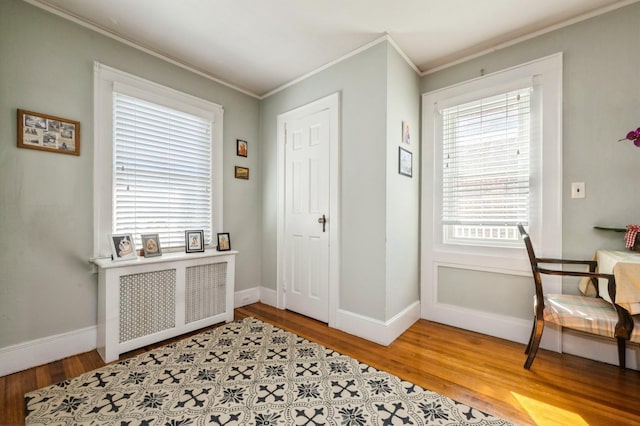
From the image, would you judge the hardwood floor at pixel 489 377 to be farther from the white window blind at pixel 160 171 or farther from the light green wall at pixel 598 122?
the white window blind at pixel 160 171

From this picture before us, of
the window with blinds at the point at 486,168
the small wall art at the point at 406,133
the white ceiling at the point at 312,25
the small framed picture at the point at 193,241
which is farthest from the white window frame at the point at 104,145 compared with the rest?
the window with blinds at the point at 486,168

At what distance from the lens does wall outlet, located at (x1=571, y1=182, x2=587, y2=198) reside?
218 centimetres

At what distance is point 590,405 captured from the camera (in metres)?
1.65

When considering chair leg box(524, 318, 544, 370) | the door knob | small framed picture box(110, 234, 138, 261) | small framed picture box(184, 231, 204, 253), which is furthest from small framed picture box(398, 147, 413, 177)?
small framed picture box(110, 234, 138, 261)

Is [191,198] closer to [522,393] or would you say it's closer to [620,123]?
[522,393]

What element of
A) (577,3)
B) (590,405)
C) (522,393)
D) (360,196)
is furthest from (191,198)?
(577,3)

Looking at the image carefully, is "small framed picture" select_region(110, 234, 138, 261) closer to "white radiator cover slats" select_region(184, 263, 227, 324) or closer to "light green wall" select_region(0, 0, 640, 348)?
"light green wall" select_region(0, 0, 640, 348)

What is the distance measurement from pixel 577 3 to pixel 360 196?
2145mm

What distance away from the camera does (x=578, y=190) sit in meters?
2.20

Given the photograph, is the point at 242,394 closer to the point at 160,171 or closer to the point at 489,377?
the point at 489,377

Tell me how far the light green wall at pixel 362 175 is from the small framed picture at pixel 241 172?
1.27 meters

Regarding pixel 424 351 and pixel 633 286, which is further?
pixel 424 351

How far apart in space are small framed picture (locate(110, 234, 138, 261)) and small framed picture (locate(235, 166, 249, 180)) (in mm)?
1352

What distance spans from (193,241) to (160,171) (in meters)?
0.76
